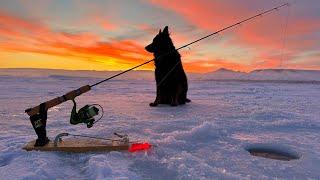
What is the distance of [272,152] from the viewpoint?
523cm

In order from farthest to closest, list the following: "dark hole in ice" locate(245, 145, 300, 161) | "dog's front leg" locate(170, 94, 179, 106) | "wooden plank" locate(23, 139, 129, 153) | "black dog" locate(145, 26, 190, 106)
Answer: "dog's front leg" locate(170, 94, 179, 106) → "black dog" locate(145, 26, 190, 106) → "dark hole in ice" locate(245, 145, 300, 161) → "wooden plank" locate(23, 139, 129, 153)

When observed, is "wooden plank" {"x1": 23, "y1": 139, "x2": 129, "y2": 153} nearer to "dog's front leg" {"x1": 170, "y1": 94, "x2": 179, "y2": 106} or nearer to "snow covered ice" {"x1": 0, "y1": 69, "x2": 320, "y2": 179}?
"snow covered ice" {"x1": 0, "y1": 69, "x2": 320, "y2": 179}

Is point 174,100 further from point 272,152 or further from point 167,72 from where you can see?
point 272,152

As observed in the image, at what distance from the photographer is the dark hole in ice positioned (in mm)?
4949

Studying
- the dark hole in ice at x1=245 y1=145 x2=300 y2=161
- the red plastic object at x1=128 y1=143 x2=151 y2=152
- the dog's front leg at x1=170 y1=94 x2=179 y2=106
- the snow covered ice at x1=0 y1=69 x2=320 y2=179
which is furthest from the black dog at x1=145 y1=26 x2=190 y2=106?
the red plastic object at x1=128 y1=143 x2=151 y2=152

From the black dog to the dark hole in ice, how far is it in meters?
4.81

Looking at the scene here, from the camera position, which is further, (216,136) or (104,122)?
(104,122)

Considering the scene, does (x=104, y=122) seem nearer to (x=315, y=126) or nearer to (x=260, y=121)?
(x=260, y=121)

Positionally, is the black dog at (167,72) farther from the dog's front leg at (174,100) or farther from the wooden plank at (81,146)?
the wooden plank at (81,146)

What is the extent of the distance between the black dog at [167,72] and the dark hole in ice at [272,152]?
15.8 ft

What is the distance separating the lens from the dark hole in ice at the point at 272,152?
195 inches

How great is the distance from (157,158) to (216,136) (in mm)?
1616

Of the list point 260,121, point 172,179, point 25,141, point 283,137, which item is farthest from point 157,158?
point 260,121

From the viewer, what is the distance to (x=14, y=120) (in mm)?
7262
